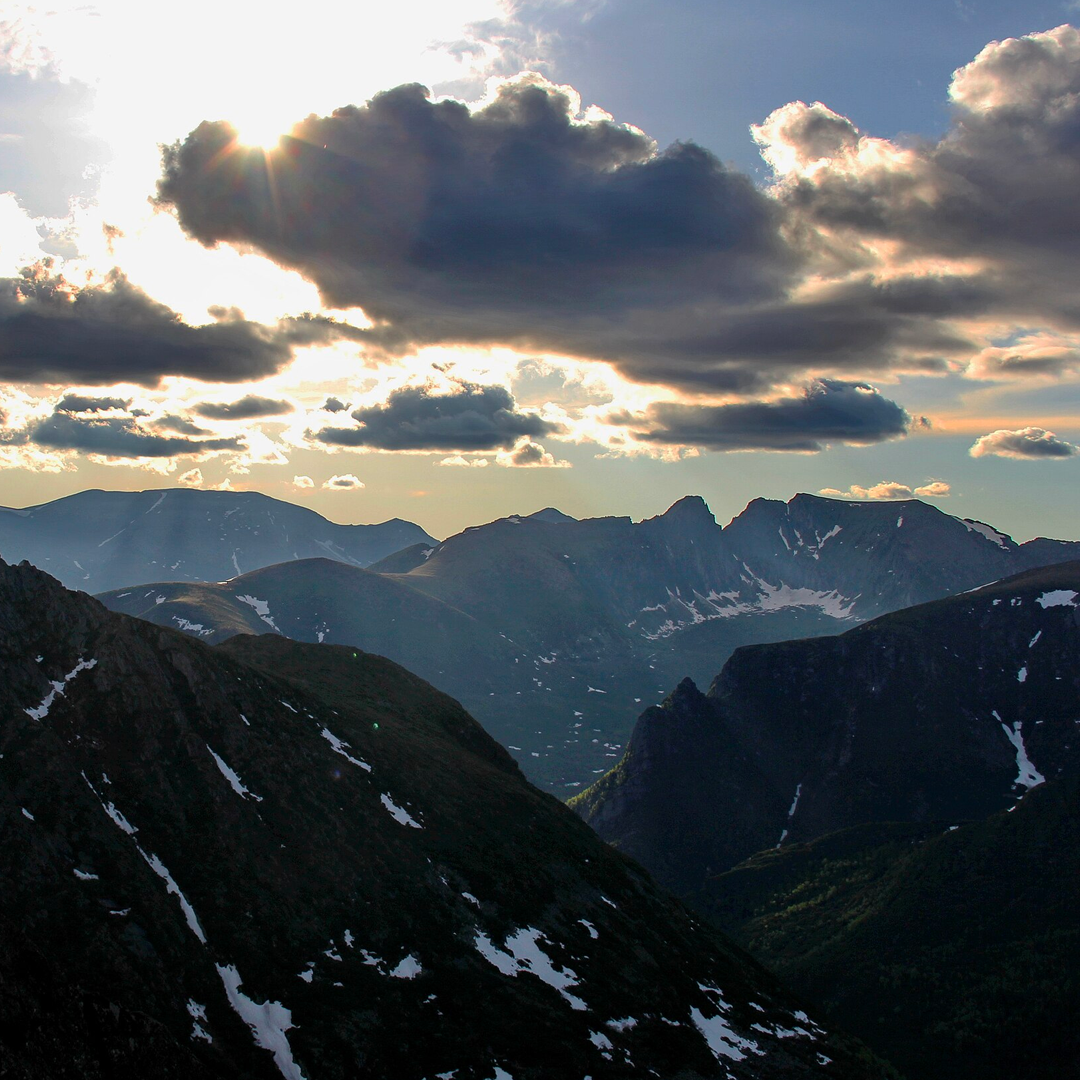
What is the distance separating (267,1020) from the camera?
83750mm

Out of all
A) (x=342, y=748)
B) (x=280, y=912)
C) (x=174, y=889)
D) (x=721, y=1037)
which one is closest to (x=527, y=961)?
(x=721, y=1037)

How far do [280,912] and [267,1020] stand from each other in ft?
56.4

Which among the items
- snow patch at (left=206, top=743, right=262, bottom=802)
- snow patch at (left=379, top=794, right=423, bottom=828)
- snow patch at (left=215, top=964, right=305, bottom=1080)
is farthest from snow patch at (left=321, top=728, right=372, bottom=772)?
snow patch at (left=215, top=964, right=305, bottom=1080)

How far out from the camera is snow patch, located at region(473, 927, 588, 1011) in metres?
112

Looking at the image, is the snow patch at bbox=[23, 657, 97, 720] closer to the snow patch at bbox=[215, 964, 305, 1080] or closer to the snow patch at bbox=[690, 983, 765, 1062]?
the snow patch at bbox=[215, 964, 305, 1080]

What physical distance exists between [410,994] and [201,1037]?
28031mm

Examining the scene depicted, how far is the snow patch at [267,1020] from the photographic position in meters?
78.9

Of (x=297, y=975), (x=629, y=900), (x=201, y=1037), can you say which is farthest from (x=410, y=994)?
(x=629, y=900)

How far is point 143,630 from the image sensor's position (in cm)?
13325

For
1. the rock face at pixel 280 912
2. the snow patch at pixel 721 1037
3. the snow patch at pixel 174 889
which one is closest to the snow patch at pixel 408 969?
the rock face at pixel 280 912

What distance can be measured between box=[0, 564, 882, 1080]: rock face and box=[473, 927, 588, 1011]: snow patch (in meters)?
0.37

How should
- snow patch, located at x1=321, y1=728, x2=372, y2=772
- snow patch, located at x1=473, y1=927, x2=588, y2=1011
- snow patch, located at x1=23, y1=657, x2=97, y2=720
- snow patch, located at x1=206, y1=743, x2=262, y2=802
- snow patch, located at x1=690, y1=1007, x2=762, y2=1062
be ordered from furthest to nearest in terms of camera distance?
snow patch, located at x1=321, y1=728, x2=372, y2=772, snow patch, located at x1=690, y1=1007, x2=762, y2=1062, snow patch, located at x1=206, y1=743, x2=262, y2=802, snow patch, located at x1=473, y1=927, x2=588, y2=1011, snow patch, located at x1=23, y1=657, x2=97, y2=720

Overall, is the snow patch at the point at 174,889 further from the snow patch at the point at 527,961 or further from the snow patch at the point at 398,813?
the snow patch at the point at 398,813

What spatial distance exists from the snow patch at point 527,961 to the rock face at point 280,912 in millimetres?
373
